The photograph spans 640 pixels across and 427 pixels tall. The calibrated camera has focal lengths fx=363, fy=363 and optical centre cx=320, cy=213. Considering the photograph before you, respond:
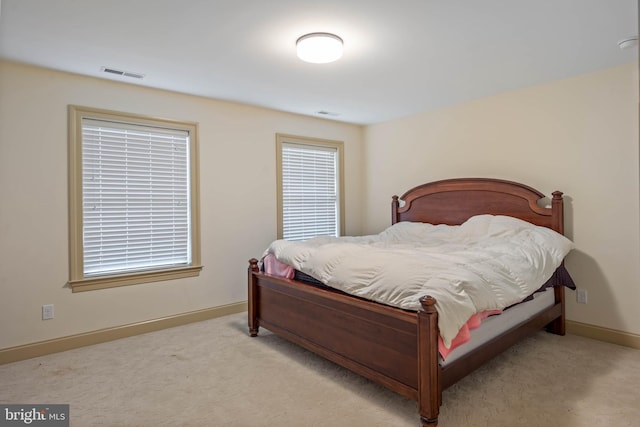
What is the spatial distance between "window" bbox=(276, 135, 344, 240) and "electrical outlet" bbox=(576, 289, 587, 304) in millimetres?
2714

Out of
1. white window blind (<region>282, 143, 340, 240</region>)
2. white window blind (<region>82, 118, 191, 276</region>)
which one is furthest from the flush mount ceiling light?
A: white window blind (<region>282, 143, 340, 240</region>)

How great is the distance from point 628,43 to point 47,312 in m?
4.74

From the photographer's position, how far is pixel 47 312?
2.93 meters

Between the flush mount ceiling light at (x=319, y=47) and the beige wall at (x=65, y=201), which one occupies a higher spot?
the flush mount ceiling light at (x=319, y=47)

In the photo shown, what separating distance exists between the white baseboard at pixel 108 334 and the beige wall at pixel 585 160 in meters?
3.13

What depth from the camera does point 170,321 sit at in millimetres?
3545

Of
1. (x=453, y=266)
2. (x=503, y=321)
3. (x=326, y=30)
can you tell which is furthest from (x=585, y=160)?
(x=326, y=30)

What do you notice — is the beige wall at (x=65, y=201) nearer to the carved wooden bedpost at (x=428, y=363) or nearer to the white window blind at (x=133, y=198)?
the white window blind at (x=133, y=198)

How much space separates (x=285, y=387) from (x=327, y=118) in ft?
11.1

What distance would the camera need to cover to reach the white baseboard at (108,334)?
2.80 metres

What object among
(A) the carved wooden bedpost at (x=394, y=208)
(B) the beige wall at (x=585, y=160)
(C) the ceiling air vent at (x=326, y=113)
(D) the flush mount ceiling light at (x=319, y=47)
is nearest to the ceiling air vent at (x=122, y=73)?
(D) the flush mount ceiling light at (x=319, y=47)

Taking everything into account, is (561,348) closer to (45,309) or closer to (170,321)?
(170,321)

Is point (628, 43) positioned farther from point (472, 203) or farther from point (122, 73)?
point (122, 73)

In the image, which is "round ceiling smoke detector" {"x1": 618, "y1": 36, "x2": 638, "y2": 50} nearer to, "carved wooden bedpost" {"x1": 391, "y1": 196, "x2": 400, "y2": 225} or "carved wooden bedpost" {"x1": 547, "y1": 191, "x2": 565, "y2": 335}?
"carved wooden bedpost" {"x1": 547, "y1": 191, "x2": 565, "y2": 335}
